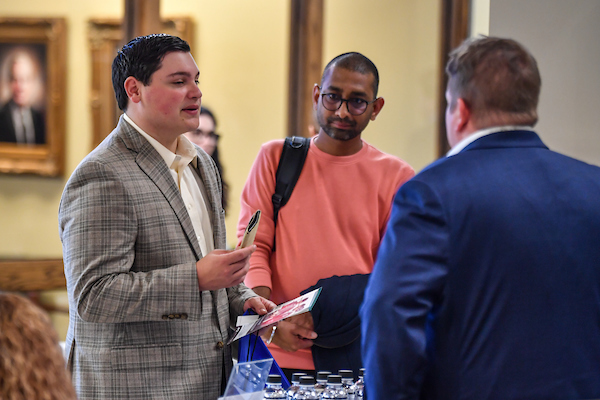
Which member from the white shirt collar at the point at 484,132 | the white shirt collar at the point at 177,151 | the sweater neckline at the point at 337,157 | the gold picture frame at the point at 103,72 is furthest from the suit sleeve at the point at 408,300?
the gold picture frame at the point at 103,72

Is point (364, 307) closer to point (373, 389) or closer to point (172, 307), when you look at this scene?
point (373, 389)

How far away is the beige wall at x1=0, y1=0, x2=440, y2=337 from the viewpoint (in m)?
3.83

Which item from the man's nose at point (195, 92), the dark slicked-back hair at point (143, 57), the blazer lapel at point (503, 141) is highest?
the dark slicked-back hair at point (143, 57)

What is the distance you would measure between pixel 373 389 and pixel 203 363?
23.5 inches

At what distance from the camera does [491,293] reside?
52.6 inches

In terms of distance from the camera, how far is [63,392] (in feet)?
3.05

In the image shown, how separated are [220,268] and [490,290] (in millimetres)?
708

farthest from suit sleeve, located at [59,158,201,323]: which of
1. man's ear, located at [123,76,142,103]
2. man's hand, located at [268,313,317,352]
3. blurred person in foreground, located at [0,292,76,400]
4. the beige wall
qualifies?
the beige wall

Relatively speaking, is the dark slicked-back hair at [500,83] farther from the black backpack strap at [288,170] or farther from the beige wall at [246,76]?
the beige wall at [246,76]

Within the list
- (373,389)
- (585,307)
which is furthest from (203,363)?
(585,307)

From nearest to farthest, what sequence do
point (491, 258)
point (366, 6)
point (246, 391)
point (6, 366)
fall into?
point (6, 366)
point (491, 258)
point (246, 391)
point (366, 6)

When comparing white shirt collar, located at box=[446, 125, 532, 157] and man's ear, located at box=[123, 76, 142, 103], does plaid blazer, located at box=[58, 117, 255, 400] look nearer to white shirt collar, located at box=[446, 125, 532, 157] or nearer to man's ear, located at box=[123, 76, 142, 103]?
man's ear, located at box=[123, 76, 142, 103]

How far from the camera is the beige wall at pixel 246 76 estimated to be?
3.83m

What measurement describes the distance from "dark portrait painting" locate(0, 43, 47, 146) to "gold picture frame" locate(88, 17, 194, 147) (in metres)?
0.30
